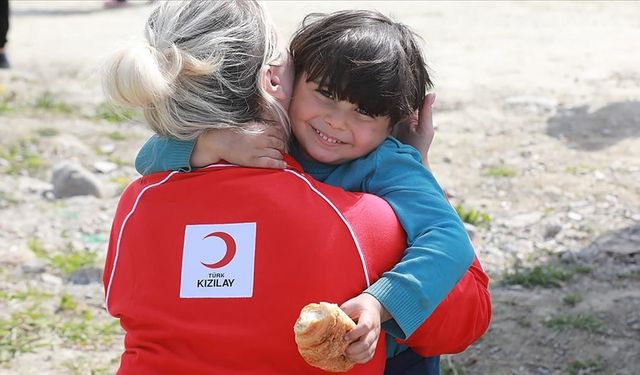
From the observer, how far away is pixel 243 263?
218 cm

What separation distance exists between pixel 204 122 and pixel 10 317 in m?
2.49

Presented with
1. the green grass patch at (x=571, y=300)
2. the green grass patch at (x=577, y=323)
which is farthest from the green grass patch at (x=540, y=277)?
the green grass patch at (x=577, y=323)

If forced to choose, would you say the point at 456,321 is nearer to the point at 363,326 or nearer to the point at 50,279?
the point at 363,326

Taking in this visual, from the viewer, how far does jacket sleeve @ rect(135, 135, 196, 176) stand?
7.76 ft

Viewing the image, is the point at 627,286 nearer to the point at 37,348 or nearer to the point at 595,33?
the point at 37,348

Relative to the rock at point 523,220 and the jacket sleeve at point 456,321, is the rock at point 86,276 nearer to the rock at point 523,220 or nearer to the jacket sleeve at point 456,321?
the rock at point 523,220

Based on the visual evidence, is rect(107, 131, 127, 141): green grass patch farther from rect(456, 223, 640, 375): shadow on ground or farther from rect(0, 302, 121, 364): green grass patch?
rect(456, 223, 640, 375): shadow on ground

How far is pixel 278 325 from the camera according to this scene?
7.10 feet

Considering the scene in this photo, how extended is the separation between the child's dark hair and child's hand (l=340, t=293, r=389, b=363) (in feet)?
1.69

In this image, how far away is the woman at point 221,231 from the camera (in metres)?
2.16

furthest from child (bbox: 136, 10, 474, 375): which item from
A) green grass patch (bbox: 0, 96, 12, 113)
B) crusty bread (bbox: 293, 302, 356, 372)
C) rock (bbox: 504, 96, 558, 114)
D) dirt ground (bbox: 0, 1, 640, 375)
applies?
green grass patch (bbox: 0, 96, 12, 113)

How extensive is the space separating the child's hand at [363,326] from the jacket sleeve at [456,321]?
0.70ft

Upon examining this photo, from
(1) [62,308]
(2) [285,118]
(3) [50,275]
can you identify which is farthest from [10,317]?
(2) [285,118]

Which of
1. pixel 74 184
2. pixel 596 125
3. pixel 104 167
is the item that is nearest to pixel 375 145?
pixel 74 184
